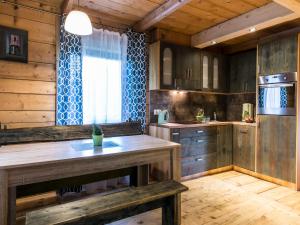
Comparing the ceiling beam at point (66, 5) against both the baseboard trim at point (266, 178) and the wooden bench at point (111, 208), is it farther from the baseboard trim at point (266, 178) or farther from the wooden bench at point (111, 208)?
the baseboard trim at point (266, 178)

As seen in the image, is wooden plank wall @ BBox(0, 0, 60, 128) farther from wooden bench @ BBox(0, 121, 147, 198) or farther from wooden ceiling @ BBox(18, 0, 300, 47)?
wooden bench @ BBox(0, 121, 147, 198)

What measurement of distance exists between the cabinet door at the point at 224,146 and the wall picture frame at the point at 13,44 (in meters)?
3.17

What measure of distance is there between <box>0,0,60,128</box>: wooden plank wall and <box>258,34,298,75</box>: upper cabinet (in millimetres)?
3100

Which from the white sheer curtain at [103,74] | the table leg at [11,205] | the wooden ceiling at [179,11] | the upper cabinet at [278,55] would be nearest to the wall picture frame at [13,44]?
the white sheer curtain at [103,74]

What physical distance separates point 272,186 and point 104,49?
10.5 ft

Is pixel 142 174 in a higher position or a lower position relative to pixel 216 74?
lower

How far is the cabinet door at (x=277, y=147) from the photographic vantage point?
306cm

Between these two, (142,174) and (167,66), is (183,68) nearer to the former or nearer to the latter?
(167,66)

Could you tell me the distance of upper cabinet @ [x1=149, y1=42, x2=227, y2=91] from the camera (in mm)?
3396

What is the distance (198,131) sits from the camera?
3496 millimetres

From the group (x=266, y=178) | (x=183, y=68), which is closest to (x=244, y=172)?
(x=266, y=178)

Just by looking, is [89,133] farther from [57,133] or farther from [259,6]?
[259,6]

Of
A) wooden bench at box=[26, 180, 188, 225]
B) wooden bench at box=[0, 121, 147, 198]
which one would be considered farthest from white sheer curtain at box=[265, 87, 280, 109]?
wooden bench at box=[26, 180, 188, 225]

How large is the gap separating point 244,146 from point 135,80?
7.24 feet
